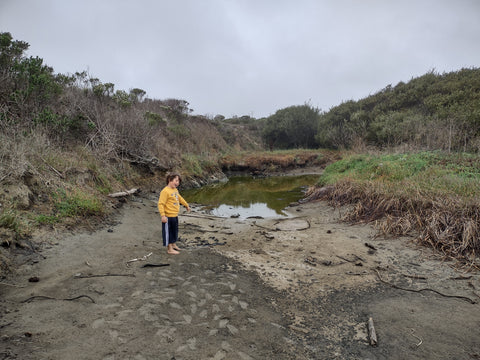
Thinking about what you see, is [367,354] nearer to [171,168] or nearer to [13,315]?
[13,315]

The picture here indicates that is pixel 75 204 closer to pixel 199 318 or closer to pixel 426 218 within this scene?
pixel 199 318

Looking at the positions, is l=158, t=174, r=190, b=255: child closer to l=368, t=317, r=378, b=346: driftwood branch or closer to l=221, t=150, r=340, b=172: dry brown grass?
l=368, t=317, r=378, b=346: driftwood branch

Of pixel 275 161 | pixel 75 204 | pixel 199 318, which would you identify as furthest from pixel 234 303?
pixel 275 161

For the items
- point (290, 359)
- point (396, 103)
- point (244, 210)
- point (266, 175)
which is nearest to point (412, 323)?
point (290, 359)

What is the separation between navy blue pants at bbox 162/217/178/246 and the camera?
487cm

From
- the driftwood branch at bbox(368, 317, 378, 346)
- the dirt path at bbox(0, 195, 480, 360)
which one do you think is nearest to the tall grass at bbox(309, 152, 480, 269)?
the dirt path at bbox(0, 195, 480, 360)

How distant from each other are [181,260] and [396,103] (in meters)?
24.0

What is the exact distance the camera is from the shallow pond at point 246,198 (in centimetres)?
962

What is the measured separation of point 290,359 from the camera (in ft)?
7.76

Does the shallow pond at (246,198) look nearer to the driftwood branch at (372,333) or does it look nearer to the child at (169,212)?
the child at (169,212)

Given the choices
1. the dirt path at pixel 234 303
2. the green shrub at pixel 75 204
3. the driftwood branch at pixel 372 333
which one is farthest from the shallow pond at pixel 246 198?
the driftwood branch at pixel 372 333

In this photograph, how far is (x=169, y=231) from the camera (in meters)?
4.95

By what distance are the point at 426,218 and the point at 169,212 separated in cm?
520

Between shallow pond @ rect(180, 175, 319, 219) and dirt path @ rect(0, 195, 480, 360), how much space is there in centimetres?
410
